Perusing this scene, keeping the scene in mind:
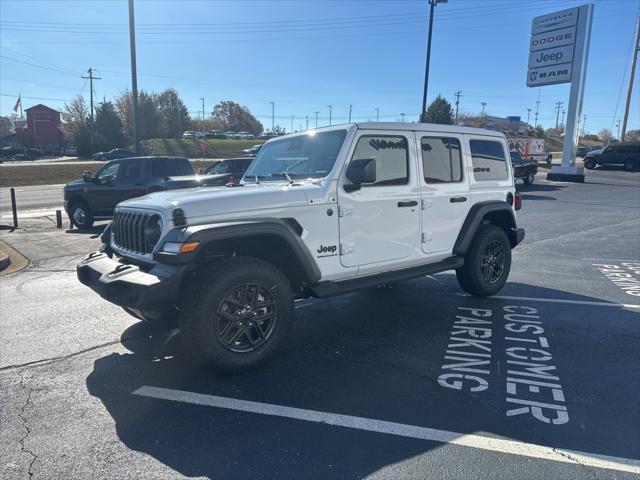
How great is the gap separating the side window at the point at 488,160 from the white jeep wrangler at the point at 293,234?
0.09ft

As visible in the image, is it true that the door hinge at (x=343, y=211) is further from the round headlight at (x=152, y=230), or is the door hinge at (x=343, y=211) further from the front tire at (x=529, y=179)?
the front tire at (x=529, y=179)


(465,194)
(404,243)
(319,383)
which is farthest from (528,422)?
(465,194)

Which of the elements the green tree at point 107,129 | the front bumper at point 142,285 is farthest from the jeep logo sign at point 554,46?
the green tree at point 107,129

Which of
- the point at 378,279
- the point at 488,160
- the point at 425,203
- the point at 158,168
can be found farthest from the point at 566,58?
the point at 378,279

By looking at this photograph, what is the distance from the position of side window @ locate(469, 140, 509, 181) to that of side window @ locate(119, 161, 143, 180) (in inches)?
364

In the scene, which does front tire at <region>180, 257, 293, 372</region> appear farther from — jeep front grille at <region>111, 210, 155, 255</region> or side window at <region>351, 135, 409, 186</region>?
side window at <region>351, 135, 409, 186</region>

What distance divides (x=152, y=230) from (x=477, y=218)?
143 inches

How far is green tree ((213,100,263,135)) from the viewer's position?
135 meters

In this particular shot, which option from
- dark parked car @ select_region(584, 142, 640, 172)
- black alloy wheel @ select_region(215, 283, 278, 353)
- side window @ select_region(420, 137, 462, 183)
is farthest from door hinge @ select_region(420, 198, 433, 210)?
dark parked car @ select_region(584, 142, 640, 172)

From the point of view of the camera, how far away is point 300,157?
4.78 metres

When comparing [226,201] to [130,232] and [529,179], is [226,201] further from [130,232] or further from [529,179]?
[529,179]

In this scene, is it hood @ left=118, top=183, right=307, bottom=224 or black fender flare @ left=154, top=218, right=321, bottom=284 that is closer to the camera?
black fender flare @ left=154, top=218, right=321, bottom=284

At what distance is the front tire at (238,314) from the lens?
11.7ft

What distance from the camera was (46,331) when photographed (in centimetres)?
485
